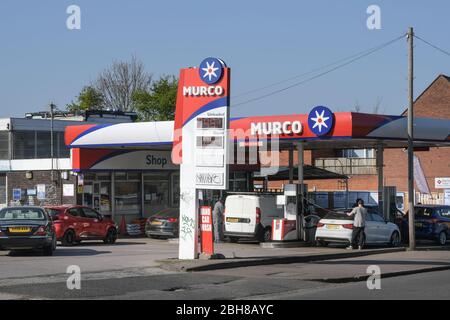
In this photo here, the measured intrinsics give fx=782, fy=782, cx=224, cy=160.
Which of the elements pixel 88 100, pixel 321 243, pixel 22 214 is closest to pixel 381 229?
pixel 321 243

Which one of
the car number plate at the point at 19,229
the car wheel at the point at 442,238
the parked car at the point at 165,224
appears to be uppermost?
the car number plate at the point at 19,229

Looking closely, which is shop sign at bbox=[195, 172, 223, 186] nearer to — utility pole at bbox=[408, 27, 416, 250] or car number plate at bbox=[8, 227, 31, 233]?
car number plate at bbox=[8, 227, 31, 233]

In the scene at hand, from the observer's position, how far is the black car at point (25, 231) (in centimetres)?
2200

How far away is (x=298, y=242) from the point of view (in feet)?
92.9

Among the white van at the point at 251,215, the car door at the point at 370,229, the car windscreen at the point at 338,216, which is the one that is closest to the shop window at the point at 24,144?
the white van at the point at 251,215

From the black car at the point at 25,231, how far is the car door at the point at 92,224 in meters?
5.92

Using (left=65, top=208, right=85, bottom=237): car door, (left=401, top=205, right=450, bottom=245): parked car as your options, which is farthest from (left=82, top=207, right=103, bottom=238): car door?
(left=401, top=205, right=450, bottom=245): parked car

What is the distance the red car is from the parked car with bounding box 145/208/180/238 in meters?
2.32

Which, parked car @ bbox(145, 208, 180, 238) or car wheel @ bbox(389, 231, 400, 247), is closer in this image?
car wheel @ bbox(389, 231, 400, 247)

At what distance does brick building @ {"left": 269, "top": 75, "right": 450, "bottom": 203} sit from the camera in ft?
191

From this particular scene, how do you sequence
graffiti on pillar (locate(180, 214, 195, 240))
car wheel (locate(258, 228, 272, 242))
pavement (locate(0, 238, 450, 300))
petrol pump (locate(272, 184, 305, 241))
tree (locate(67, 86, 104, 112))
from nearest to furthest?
pavement (locate(0, 238, 450, 300)), graffiti on pillar (locate(180, 214, 195, 240)), petrol pump (locate(272, 184, 305, 241)), car wheel (locate(258, 228, 272, 242)), tree (locate(67, 86, 104, 112))

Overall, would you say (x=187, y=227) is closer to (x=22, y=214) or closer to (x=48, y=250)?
(x=48, y=250)

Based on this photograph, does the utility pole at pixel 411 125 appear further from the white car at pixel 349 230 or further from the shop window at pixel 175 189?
the shop window at pixel 175 189
